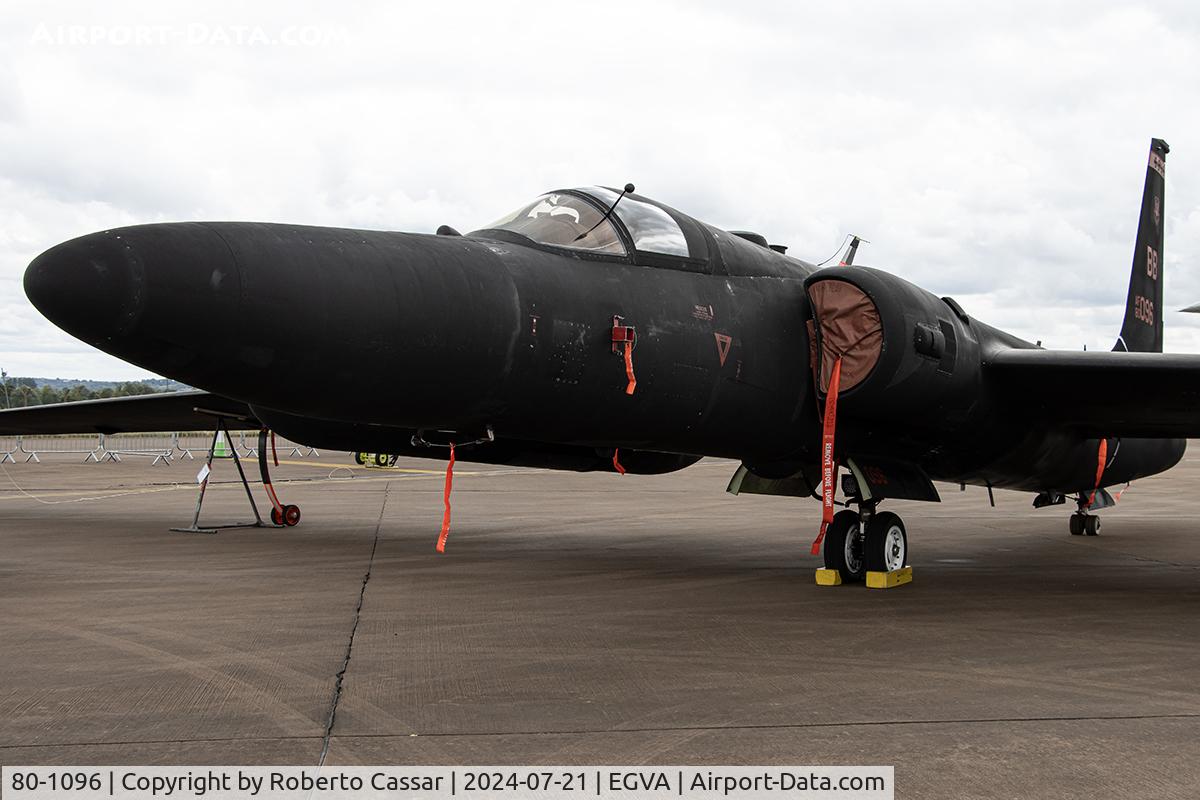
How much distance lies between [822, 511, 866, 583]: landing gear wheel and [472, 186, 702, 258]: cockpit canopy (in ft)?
8.96

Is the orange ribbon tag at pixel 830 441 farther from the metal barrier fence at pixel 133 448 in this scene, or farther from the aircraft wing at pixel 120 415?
the metal barrier fence at pixel 133 448

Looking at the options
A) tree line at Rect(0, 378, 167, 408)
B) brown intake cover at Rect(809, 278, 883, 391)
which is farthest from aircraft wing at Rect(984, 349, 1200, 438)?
tree line at Rect(0, 378, 167, 408)

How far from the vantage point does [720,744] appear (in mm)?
3982

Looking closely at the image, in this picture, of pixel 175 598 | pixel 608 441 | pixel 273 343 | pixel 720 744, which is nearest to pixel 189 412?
pixel 175 598

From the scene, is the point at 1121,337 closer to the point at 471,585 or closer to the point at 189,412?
the point at 471,585

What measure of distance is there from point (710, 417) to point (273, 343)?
323 centimetres

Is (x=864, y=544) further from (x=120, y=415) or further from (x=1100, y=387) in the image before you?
(x=120, y=415)

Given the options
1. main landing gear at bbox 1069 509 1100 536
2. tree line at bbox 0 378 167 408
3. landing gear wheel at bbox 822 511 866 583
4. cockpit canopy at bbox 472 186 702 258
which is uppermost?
cockpit canopy at bbox 472 186 702 258

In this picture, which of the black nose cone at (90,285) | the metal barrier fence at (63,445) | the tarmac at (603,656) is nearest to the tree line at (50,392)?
the metal barrier fence at (63,445)

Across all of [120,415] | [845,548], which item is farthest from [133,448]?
[845,548]

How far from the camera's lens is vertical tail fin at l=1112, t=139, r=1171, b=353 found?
1344 cm

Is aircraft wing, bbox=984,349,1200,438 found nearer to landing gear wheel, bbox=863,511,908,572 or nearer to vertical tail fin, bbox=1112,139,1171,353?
landing gear wheel, bbox=863,511,908,572

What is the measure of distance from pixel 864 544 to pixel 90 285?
6137mm

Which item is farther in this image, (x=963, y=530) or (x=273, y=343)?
(x=963, y=530)
